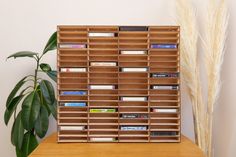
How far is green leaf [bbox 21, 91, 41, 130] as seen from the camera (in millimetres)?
1257

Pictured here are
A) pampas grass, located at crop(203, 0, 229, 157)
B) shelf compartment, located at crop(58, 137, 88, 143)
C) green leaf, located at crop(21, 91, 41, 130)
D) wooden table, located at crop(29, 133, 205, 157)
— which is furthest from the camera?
pampas grass, located at crop(203, 0, 229, 157)

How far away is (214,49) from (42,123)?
0.96m

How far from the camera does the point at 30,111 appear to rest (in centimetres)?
128

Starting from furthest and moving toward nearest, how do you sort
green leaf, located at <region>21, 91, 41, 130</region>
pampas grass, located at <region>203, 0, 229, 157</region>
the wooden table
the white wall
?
the white wall, pampas grass, located at <region>203, 0, 229, 157</region>, green leaf, located at <region>21, 91, 41, 130</region>, the wooden table

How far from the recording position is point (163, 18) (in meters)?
1.57

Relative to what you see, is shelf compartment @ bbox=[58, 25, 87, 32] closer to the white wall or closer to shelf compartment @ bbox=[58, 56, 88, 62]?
shelf compartment @ bbox=[58, 56, 88, 62]

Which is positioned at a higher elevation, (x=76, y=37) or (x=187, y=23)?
(x=187, y=23)

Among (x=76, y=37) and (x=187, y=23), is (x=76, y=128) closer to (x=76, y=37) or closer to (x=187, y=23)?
(x=76, y=37)

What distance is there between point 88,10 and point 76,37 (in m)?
0.62

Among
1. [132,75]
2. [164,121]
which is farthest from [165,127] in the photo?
[132,75]

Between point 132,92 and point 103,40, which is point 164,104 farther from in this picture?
point 103,40

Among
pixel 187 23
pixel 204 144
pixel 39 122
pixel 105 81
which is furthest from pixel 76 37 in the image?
pixel 204 144

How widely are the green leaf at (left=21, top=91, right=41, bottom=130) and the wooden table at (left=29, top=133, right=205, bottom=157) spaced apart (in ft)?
1.05

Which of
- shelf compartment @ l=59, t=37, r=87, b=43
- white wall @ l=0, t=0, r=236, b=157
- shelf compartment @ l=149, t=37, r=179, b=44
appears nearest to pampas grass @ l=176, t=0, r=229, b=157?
white wall @ l=0, t=0, r=236, b=157
